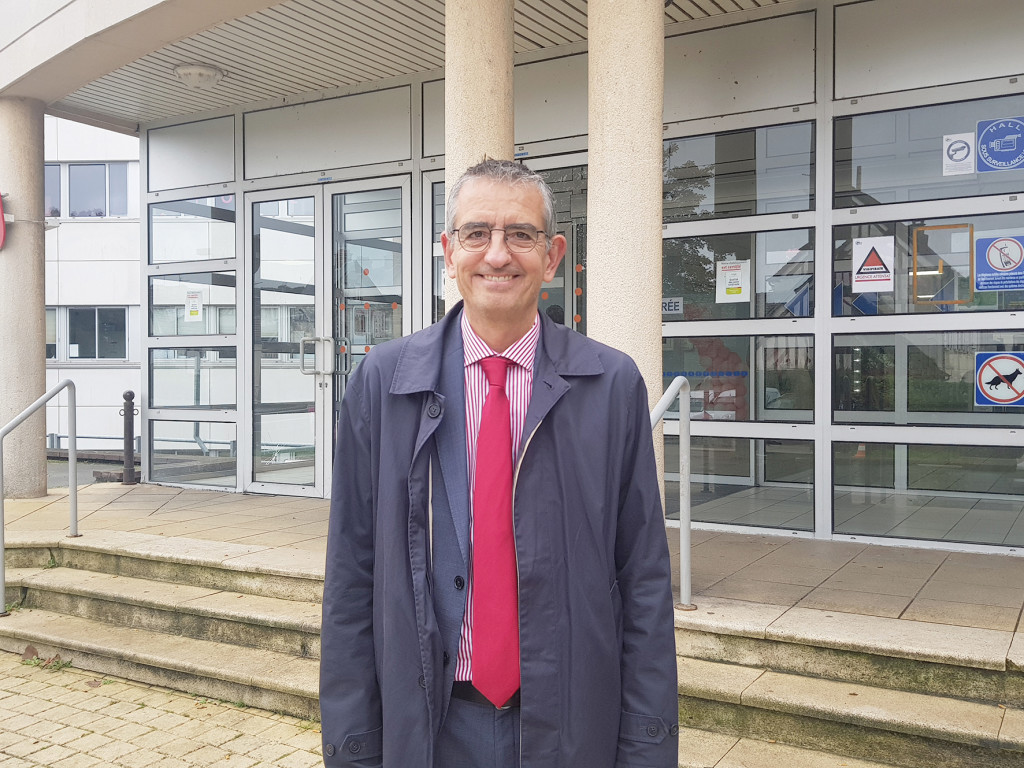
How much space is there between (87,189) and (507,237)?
25.2m

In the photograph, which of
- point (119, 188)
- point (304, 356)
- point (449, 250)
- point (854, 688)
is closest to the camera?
point (449, 250)

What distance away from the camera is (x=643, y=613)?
1887 millimetres

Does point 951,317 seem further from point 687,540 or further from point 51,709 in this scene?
point 51,709

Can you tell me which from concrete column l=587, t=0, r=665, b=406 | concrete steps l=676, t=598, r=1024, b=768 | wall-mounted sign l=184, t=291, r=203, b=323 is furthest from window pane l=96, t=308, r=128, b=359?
concrete steps l=676, t=598, r=1024, b=768

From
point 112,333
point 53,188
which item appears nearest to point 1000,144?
point 112,333

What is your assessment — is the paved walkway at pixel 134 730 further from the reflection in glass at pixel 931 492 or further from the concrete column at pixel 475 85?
the reflection in glass at pixel 931 492

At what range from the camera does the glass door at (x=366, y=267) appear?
7754 millimetres

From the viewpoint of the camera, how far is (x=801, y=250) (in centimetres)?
612

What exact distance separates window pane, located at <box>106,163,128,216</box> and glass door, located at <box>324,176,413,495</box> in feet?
59.7

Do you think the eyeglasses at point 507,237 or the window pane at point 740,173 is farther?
the window pane at point 740,173

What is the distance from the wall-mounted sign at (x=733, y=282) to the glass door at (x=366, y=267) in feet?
8.56

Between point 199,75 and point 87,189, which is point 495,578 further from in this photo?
point 87,189

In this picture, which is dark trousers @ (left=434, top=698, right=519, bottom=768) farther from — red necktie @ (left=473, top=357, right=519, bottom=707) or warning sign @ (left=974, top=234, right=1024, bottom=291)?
warning sign @ (left=974, top=234, right=1024, bottom=291)

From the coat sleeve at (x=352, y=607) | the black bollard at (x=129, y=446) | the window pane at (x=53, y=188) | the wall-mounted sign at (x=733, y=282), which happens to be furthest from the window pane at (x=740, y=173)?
the window pane at (x=53, y=188)
